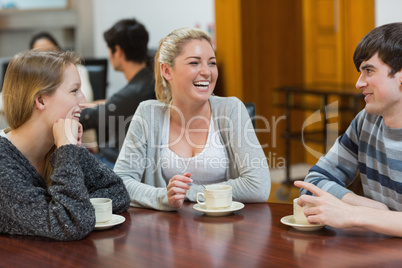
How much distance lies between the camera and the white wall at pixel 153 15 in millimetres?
5871

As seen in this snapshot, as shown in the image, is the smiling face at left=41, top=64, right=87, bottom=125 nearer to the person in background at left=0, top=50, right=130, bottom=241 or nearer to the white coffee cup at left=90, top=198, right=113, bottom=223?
the person in background at left=0, top=50, right=130, bottom=241

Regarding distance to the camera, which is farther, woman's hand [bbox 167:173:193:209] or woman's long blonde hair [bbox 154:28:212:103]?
woman's long blonde hair [bbox 154:28:212:103]

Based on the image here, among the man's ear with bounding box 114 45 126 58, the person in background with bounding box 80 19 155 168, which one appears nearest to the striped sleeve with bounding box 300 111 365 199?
the person in background with bounding box 80 19 155 168

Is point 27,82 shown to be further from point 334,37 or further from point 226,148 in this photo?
point 334,37

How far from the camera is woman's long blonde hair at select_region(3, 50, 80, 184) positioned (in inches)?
61.9

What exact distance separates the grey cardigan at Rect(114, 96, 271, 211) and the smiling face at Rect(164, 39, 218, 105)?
0.07 metres

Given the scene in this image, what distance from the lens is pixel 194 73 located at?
2.12m

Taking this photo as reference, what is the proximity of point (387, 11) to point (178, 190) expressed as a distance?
3.44 meters

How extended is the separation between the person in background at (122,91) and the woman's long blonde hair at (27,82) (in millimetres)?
1484

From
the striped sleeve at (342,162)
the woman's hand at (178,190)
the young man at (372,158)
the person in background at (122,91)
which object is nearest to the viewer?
the young man at (372,158)

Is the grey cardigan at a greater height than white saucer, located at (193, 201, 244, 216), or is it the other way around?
the grey cardigan

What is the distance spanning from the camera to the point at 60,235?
4.79 feet

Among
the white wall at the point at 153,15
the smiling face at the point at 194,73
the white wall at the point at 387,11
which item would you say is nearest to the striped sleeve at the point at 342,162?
the smiling face at the point at 194,73

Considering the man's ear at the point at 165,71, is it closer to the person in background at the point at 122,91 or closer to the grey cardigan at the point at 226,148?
the grey cardigan at the point at 226,148
